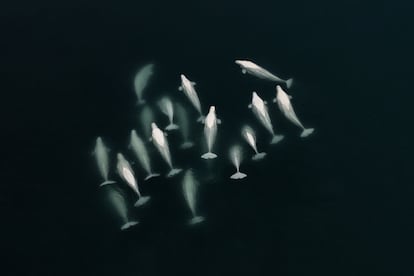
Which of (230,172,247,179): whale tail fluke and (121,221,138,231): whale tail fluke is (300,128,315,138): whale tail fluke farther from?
(121,221,138,231): whale tail fluke

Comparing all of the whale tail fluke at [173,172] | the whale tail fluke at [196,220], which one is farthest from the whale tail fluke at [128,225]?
the whale tail fluke at [173,172]

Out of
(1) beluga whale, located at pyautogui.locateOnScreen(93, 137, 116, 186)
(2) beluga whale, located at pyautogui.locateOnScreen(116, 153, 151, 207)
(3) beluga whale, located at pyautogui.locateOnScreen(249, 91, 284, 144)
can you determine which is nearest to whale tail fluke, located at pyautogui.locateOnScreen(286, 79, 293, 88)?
(3) beluga whale, located at pyautogui.locateOnScreen(249, 91, 284, 144)

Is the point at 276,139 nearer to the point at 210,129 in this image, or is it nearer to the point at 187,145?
the point at 210,129

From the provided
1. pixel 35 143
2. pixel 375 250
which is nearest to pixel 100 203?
pixel 35 143

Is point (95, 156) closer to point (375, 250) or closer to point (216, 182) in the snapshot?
point (216, 182)

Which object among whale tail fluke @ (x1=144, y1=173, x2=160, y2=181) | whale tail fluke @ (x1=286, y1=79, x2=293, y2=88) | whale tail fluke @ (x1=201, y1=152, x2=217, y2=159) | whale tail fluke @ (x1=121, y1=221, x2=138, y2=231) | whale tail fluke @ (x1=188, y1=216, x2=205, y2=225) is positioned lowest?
whale tail fluke @ (x1=188, y1=216, x2=205, y2=225)

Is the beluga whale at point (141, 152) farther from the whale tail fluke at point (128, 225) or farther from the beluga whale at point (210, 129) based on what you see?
the beluga whale at point (210, 129)
